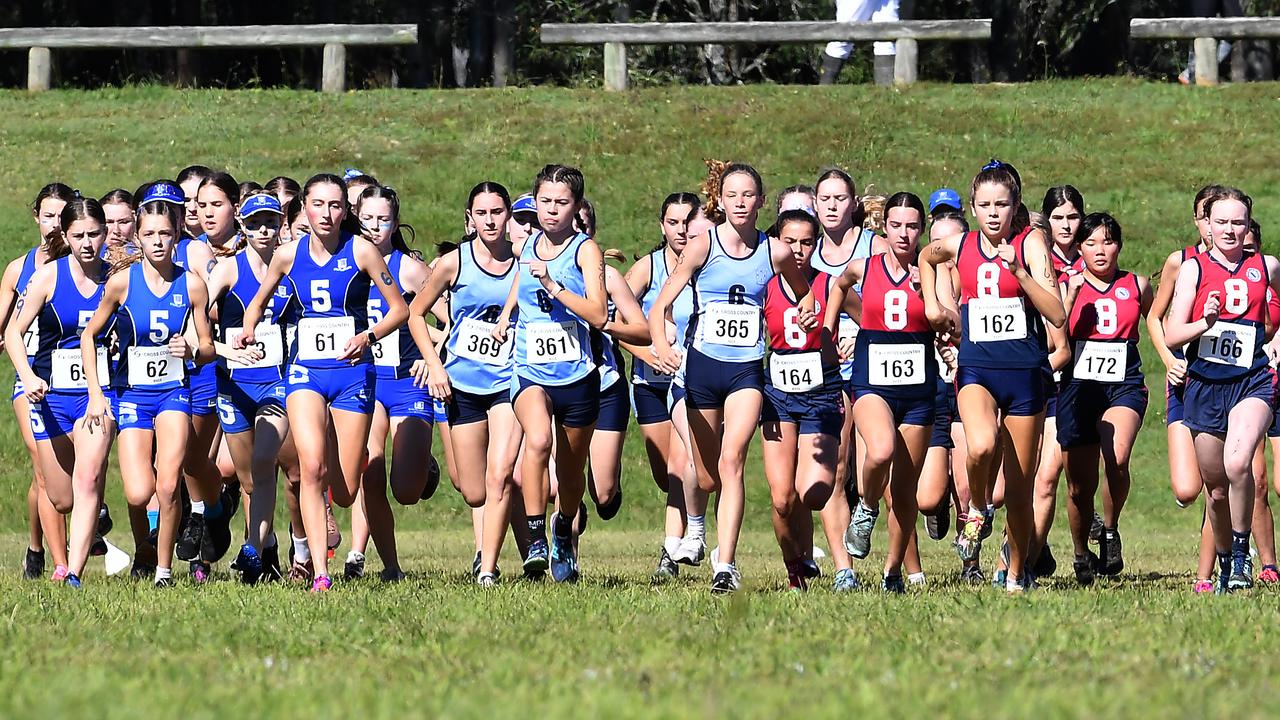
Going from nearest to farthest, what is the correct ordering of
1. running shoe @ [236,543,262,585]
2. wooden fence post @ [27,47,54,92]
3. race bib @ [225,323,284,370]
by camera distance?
race bib @ [225,323,284,370]
running shoe @ [236,543,262,585]
wooden fence post @ [27,47,54,92]

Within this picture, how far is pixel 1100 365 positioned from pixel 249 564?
5.24m

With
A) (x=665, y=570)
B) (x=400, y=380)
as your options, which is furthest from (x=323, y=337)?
(x=665, y=570)

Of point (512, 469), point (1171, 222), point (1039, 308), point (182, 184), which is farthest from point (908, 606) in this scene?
point (1171, 222)

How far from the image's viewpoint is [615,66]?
27422 millimetres

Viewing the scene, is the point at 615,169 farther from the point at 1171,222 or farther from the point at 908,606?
the point at 908,606

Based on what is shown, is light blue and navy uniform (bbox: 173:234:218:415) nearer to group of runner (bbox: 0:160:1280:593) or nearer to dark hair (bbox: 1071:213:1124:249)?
group of runner (bbox: 0:160:1280:593)

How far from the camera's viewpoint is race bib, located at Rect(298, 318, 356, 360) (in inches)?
407

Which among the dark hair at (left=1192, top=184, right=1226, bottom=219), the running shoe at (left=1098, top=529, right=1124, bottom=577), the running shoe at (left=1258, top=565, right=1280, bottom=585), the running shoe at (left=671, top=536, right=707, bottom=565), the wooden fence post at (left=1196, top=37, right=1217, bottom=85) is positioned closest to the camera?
the dark hair at (left=1192, top=184, right=1226, bottom=219)

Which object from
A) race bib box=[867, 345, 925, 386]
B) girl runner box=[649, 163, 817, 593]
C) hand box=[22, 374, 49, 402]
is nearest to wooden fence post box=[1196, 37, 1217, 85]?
race bib box=[867, 345, 925, 386]

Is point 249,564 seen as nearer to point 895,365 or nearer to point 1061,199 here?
point 895,365

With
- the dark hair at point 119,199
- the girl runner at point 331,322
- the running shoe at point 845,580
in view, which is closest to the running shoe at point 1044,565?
the running shoe at point 845,580

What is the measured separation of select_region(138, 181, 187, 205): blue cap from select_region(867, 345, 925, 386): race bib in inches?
157

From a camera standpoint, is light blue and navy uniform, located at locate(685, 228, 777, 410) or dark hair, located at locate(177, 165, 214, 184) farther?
dark hair, located at locate(177, 165, 214, 184)

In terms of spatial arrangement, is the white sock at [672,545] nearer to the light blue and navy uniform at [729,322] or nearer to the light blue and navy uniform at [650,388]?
the light blue and navy uniform at [650,388]
